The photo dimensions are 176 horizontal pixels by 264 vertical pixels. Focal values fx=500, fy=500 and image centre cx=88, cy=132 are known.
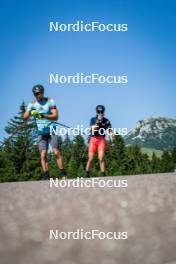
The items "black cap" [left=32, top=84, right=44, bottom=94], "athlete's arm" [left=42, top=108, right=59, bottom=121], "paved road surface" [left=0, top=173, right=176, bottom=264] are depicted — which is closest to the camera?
"paved road surface" [left=0, top=173, right=176, bottom=264]

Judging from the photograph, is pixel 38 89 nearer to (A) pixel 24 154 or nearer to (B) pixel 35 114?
(B) pixel 35 114

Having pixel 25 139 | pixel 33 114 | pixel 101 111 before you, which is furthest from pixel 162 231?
pixel 25 139

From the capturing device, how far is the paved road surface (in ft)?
5.73

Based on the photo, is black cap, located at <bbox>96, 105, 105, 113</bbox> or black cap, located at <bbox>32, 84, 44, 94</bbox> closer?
black cap, located at <bbox>32, 84, 44, 94</bbox>

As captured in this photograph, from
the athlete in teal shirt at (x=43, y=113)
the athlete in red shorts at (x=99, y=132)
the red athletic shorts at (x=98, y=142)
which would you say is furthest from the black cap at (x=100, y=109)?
the athlete in teal shirt at (x=43, y=113)

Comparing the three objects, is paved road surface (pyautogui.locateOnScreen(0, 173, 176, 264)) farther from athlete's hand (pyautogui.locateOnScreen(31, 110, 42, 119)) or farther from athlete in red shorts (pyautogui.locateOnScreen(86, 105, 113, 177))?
athlete in red shorts (pyautogui.locateOnScreen(86, 105, 113, 177))

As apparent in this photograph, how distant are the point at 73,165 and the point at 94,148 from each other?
85754mm

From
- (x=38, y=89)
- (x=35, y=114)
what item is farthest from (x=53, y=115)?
(x=38, y=89)

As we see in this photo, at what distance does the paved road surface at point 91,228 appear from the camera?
1.75 metres

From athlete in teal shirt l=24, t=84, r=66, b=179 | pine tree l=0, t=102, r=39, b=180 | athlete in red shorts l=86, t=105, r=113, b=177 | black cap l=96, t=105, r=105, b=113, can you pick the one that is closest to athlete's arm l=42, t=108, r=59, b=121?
athlete in teal shirt l=24, t=84, r=66, b=179

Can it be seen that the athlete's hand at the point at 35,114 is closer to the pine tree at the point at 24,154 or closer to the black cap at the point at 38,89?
the black cap at the point at 38,89

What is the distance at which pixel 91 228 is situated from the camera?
101 inches

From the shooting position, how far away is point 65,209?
3510 mm

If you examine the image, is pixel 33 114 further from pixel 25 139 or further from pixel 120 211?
pixel 25 139
